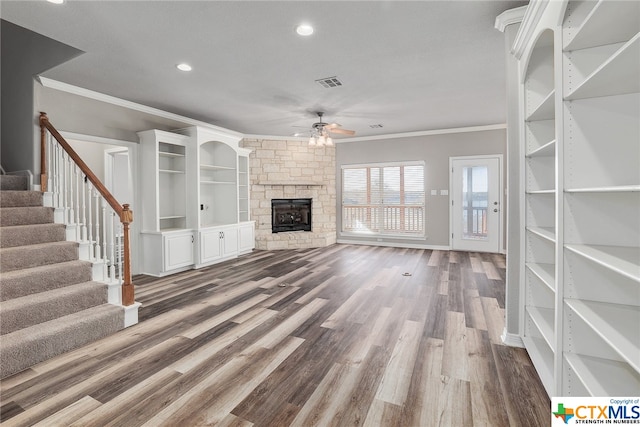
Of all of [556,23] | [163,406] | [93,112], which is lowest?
[163,406]

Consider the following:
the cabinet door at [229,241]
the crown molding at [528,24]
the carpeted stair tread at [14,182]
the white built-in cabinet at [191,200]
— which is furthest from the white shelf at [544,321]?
the carpeted stair tread at [14,182]

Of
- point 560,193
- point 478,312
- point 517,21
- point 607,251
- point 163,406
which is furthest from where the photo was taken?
point 478,312

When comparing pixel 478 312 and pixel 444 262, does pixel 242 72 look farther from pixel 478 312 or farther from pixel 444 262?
pixel 444 262

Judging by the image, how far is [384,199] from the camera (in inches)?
290

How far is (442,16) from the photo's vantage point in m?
2.49

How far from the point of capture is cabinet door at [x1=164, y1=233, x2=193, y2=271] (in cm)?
478

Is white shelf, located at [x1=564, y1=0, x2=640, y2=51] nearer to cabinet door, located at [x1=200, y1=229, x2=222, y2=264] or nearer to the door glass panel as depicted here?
cabinet door, located at [x1=200, y1=229, x2=222, y2=264]

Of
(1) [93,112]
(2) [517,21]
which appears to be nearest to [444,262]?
(2) [517,21]

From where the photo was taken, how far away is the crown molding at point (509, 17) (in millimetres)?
2348

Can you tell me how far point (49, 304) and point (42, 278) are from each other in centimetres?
33

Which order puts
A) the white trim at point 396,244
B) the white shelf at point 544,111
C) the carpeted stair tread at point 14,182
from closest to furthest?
the white shelf at point 544,111
the carpeted stair tread at point 14,182
the white trim at point 396,244

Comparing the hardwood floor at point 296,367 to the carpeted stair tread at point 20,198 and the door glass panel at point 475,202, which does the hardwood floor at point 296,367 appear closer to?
the carpeted stair tread at point 20,198

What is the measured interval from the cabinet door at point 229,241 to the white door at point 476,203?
4.63 metres

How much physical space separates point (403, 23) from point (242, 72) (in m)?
1.88
